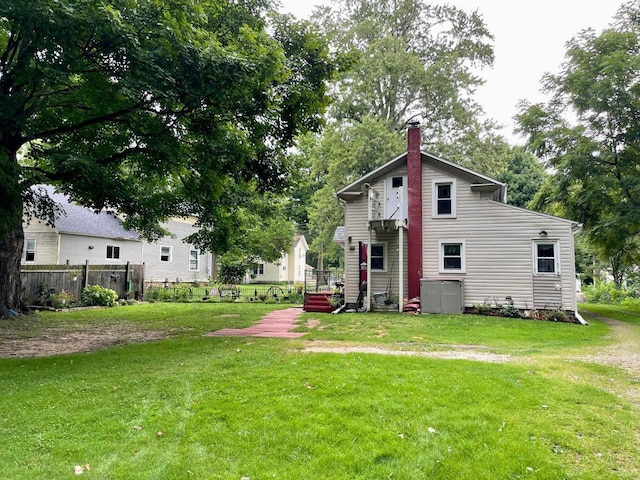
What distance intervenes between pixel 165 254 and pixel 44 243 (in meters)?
8.26

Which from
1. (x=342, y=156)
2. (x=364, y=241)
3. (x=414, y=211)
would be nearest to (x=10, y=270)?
(x=364, y=241)

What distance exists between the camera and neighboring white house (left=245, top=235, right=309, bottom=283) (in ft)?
133

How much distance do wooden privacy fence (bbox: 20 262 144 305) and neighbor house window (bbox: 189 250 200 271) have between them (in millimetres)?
10469

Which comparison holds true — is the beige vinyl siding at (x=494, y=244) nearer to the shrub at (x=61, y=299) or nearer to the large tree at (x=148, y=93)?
the large tree at (x=148, y=93)

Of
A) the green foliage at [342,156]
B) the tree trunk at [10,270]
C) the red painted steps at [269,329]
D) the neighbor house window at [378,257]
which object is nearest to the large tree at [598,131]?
the neighbor house window at [378,257]

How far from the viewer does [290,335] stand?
10234mm

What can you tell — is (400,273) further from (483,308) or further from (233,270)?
(233,270)

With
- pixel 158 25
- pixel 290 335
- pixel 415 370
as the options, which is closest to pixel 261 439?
pixel 415 370

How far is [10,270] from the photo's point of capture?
42.1 feet

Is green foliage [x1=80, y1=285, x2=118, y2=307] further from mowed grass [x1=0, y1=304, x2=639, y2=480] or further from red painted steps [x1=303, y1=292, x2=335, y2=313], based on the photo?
mowed grass [x1=0, y1=304, x2=639, y2=480]

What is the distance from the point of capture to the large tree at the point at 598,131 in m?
16.2

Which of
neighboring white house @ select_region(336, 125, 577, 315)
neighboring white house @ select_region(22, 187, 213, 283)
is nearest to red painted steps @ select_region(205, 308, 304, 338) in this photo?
neighboring white house @ select_region(336, 125, 577, 315)

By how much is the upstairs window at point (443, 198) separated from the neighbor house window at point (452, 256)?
3.80 ft

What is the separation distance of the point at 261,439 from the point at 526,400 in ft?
10.9
